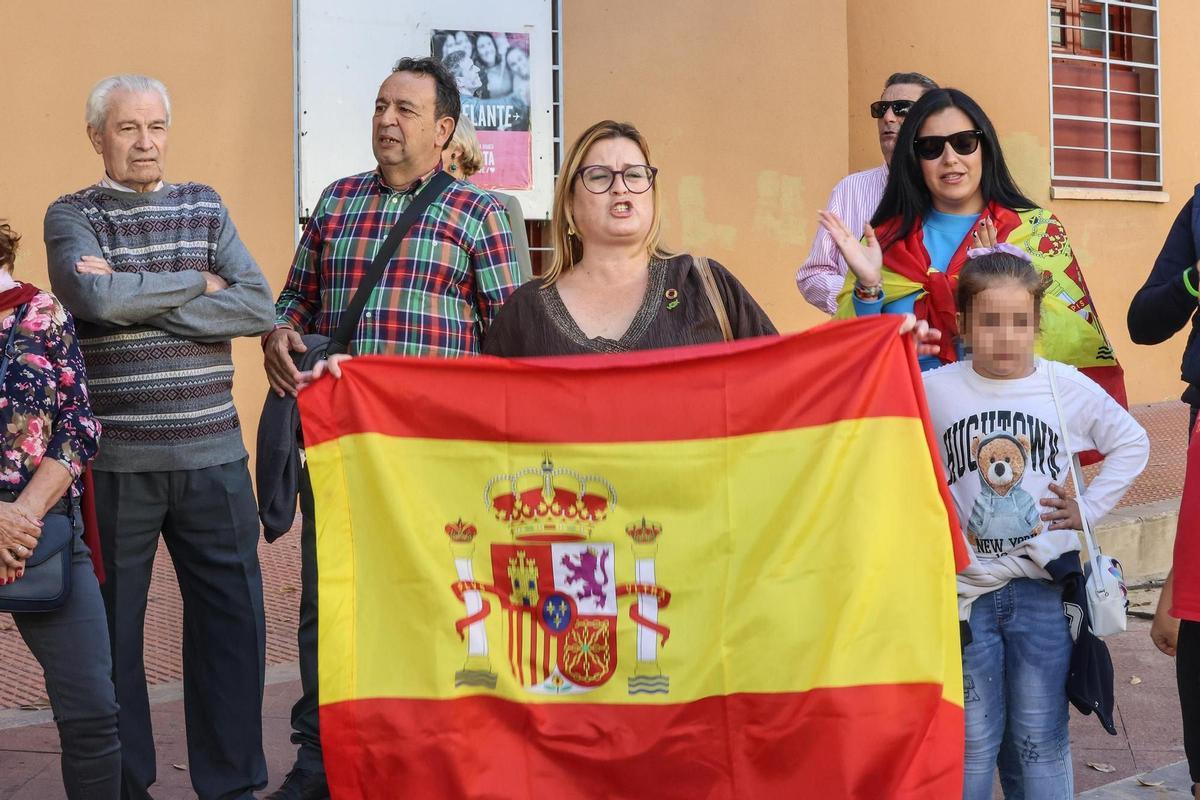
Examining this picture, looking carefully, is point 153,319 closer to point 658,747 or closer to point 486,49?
point 658,747

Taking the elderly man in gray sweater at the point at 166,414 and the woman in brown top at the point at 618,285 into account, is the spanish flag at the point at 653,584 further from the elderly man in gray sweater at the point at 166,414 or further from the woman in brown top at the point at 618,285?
the elderly man in gray sweater at the point at 166,414

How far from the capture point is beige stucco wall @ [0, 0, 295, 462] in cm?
854

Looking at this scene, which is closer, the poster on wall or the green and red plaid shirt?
the green and red plaid shirt

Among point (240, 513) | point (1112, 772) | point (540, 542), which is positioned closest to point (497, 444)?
point (540, 542)

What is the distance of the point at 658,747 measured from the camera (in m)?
3.78

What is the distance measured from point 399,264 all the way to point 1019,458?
83.0 inches

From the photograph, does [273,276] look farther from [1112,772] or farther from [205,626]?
[1112,772]

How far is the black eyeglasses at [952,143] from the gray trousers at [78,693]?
2823 mm

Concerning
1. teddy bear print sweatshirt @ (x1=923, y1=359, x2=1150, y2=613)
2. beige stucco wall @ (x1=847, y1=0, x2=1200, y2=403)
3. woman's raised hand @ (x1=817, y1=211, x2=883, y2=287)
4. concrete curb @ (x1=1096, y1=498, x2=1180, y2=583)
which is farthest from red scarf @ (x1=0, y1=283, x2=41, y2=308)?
beige stucco wall @ (x1=847, y1=0, x2=1200, y2=403)

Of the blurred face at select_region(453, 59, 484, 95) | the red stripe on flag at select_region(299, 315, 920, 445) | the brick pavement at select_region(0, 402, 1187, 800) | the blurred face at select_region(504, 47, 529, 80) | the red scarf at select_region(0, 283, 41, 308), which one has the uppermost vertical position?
the blurred face at select_region(504, 47, 529, 80)

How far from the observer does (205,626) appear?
4.85 meters

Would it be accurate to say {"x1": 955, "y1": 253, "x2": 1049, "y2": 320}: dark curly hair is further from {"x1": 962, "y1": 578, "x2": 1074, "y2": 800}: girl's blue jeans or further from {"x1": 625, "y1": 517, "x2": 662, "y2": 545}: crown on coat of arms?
{"x1": 625, "y1": 517, "x2": 662, "y2": 545}: crown on coat of arms

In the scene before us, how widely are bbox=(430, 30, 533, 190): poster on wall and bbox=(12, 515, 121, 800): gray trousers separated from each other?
6322 mm

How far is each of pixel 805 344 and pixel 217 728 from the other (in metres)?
2.28
